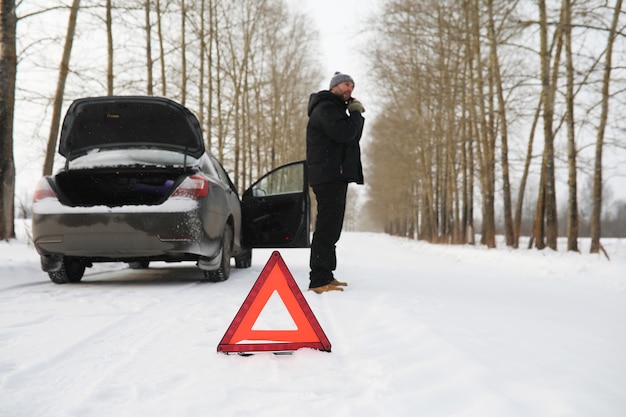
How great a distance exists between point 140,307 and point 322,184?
2072 millimetres

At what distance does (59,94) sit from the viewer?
11.5 metres

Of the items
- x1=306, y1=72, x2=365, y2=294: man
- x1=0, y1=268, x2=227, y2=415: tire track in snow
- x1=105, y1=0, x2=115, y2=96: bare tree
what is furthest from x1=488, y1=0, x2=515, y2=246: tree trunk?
x1=0, y1=268, x2=227, y2=415: tire track in snow

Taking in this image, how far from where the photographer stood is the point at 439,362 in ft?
7.04

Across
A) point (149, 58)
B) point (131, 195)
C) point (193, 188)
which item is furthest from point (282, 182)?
point (149, 58)

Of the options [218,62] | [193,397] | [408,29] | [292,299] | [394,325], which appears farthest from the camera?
[218,62]

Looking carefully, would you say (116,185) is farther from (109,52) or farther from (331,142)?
(109,52)

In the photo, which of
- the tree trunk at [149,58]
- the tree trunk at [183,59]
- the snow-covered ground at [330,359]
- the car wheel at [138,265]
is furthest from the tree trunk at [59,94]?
the snow-covered ground at [330,359]

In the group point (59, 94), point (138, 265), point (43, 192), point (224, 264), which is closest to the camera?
point (43, 192)

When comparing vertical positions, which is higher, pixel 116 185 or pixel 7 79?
pixel 7 79

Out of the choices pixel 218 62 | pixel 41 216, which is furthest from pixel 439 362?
pixel 218 62

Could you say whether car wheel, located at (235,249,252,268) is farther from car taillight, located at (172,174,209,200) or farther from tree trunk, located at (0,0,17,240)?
tree trunk, located at (0,0,17,240)

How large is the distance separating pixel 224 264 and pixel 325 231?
5.06 feet

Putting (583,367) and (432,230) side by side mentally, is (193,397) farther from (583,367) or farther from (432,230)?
(432,230)

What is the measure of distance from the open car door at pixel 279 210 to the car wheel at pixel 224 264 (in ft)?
2.32
